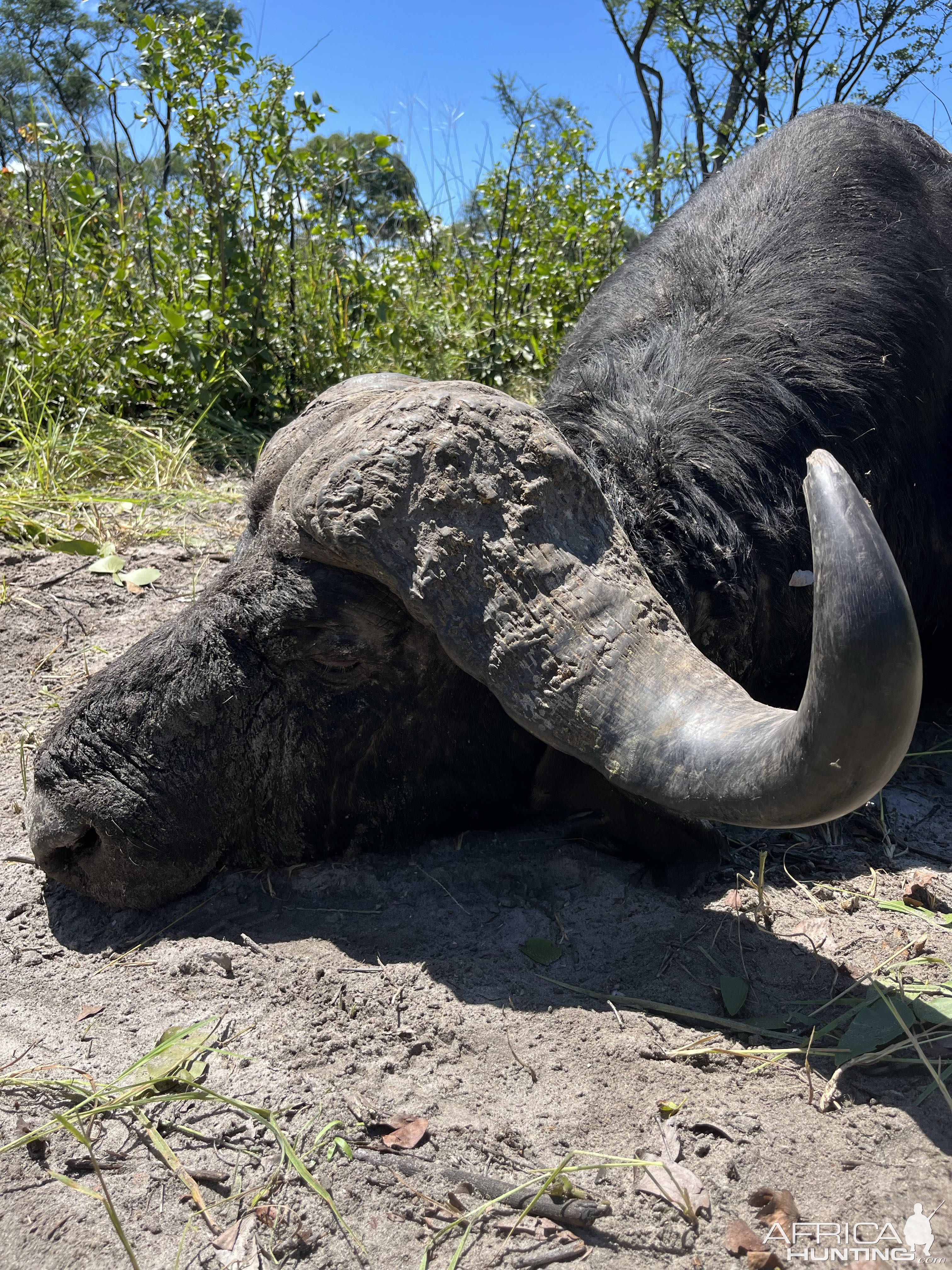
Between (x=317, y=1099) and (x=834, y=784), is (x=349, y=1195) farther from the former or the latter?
(x=834, y=784)

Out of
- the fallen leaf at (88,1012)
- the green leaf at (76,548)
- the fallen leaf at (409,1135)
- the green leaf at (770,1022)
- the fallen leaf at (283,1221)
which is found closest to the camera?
the fallen leaf at (283,1221)

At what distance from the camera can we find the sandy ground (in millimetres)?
1897

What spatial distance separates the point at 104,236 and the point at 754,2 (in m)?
10.1

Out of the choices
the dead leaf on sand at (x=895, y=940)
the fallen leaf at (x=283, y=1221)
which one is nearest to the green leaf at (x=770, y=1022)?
the dead leaf on sand at (x=895, y=940)

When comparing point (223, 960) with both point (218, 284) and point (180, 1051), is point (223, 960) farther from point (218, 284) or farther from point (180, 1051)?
point (218, 284)

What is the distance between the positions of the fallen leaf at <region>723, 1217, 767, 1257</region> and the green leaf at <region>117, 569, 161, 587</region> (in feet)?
12.8

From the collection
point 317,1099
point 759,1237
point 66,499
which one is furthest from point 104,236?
point 759,1237

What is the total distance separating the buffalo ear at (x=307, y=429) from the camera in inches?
107

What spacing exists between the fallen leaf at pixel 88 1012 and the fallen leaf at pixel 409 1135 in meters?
0.86

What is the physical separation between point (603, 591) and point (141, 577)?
10.7ft

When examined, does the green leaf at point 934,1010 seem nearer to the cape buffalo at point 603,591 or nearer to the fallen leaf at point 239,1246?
the cape buffalo at point 603,591

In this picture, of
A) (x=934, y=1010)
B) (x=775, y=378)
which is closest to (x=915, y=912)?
(x=934, y=1010)

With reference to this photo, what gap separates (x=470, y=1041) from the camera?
2346mm
